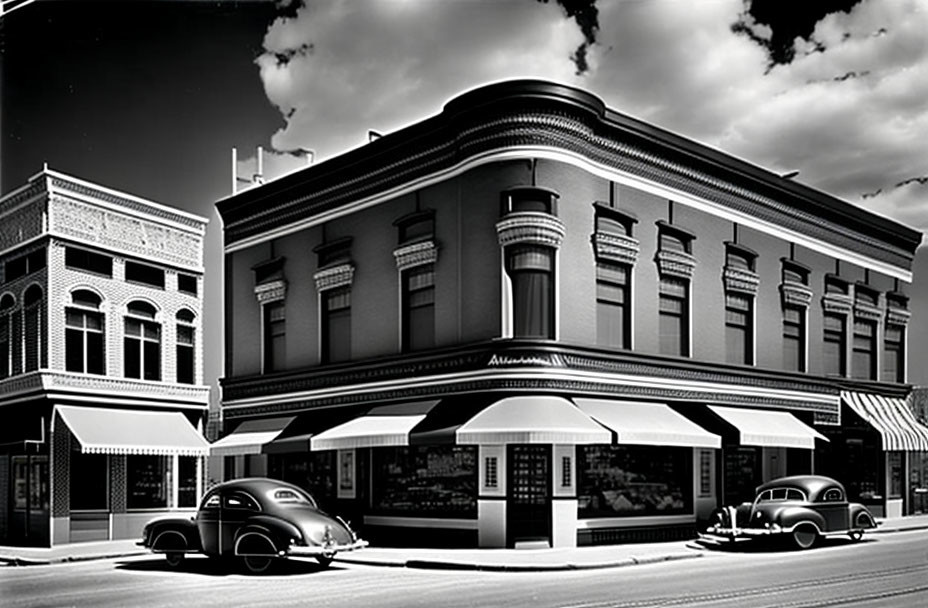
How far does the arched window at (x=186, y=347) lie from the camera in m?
30.1

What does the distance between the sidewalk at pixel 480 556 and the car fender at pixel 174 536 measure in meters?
3.30

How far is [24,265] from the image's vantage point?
88.0ft

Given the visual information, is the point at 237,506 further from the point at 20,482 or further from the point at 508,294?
the point at 20,482

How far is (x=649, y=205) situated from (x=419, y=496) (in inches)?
355

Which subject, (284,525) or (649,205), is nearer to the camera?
(284,525)

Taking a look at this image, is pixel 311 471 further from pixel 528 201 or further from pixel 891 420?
pixel 891 420

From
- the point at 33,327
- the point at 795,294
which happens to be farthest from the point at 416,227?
the point at 795,294

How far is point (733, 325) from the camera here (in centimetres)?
2758

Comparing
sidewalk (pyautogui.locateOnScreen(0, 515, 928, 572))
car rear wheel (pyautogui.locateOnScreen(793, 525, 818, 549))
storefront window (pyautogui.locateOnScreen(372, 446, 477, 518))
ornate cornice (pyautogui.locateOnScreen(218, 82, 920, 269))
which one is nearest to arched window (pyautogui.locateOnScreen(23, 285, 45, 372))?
sidewalk (pyautogui.locateOnScreen(0, 515, 928, 572))

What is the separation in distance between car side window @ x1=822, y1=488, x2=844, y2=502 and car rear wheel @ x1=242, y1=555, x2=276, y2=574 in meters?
12.1

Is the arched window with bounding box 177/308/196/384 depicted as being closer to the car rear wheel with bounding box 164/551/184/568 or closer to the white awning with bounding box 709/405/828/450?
the car rear wheel with bounding box 164/551/184/568

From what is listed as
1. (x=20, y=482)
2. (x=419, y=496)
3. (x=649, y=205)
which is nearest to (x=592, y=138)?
(x=649, y=205)

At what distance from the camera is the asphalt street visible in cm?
1421

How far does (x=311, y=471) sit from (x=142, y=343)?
6.08 metres
